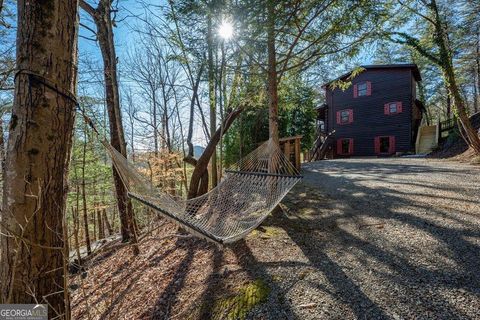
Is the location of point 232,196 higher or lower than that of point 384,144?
lower

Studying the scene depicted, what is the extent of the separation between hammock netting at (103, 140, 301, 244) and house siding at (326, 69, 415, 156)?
30.6ft

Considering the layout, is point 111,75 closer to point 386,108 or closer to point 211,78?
point 211,78

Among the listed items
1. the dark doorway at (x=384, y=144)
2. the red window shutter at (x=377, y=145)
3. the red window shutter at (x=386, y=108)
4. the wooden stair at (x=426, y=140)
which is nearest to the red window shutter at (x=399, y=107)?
the red window shutter at (x=386, y=108)

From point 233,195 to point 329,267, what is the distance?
139 cm

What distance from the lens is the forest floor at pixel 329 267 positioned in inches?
54.6

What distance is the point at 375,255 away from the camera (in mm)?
1857

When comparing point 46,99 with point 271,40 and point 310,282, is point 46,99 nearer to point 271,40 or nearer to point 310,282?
point 310,282

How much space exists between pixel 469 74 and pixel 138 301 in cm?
1471

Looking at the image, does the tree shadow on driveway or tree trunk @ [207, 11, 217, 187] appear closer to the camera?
the tree shadow on driveway

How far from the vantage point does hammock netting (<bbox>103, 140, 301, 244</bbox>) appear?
2.17 m

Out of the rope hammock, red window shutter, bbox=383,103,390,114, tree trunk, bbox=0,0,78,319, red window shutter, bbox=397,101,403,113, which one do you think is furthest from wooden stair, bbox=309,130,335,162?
tree trunk, bbox=0,0,78,319

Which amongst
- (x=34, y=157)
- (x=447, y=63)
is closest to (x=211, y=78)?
(x=34, y=157)

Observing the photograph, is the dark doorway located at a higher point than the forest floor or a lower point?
higher

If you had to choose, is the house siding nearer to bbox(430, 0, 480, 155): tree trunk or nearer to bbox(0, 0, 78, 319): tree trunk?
bbox(430, 0, 480, 155): tree trunk
